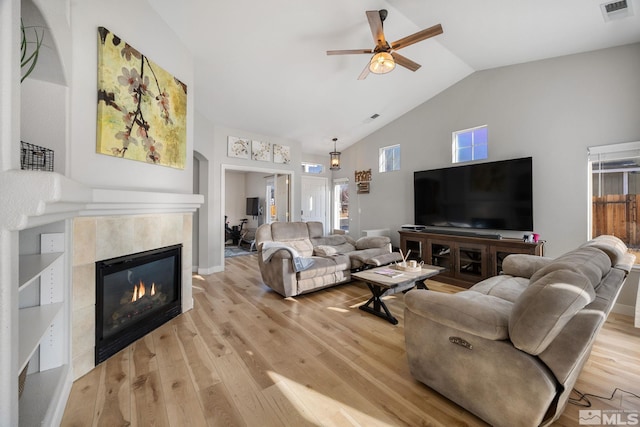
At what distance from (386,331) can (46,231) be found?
2.77 meters

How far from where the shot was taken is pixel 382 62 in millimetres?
2457

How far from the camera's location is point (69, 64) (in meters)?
1.74

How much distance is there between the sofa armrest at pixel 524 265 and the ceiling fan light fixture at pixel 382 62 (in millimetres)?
2448

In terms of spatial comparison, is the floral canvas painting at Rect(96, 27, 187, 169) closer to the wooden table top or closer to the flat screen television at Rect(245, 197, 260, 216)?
the wooden table top

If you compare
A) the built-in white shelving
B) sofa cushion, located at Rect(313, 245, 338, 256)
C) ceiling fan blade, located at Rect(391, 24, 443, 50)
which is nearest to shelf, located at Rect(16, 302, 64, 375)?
the built-in white shelving

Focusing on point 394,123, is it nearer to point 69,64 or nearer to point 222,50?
point 222,50

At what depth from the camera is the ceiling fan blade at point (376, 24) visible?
2236 millimetres

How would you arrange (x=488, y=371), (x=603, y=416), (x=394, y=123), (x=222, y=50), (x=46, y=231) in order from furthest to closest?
(x=394, y=123) < (x=222, y=50) < (x=46, y=231) < (x=603, y=416) < (x=488, y=371)

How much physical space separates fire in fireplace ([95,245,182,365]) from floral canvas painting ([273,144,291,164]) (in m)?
3.25

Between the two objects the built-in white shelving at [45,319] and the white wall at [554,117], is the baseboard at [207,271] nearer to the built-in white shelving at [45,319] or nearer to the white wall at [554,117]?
the built-in white shelving at [45,319]

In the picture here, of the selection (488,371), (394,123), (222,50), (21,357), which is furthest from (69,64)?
(394,123)

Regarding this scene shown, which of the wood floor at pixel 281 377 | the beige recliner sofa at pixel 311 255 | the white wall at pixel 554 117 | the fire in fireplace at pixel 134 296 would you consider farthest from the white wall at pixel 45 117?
the white wall at pixel 554 117

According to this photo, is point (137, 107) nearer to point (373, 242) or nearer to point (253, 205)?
point (373, 242)

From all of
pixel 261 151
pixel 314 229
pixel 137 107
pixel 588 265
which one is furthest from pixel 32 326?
pixel 261 151
